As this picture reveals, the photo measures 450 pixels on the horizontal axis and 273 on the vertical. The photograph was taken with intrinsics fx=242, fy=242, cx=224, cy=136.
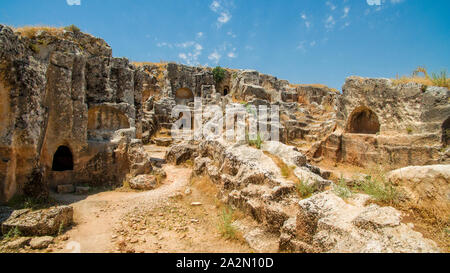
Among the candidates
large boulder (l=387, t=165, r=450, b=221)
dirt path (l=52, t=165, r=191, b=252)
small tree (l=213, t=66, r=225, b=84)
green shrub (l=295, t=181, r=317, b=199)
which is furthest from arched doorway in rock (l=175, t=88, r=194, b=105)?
large boulder (l=387, t=165, r=450, b=221)

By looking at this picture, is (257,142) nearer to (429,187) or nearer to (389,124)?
(429,187)

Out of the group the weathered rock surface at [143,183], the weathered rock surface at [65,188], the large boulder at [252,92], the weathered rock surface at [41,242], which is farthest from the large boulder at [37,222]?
the large boulder at [252,92]

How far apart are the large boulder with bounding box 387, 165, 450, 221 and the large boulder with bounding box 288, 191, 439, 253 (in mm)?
400

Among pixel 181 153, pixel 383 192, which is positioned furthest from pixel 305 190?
pixel 181 153

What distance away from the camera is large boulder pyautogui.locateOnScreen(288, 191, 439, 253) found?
266 cm

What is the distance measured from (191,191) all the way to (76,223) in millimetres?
3397

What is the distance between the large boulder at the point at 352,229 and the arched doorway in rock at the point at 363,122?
939 centimetres

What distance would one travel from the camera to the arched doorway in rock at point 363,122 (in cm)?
1175

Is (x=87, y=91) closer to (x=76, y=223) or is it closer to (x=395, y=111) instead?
(x=76, y=223)

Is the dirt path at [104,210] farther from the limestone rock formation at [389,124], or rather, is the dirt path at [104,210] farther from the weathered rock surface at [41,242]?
the limestone rock formation at [389,124]

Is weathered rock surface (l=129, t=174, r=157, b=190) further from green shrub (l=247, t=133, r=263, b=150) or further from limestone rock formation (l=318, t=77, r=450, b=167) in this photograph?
limestone rock formation (l=318, t=77, r=450, b=167)

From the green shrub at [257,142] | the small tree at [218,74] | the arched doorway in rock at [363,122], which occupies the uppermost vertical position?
the small tree at [218,74]

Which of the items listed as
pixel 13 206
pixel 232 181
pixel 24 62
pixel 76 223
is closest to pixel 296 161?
pixel 232 181

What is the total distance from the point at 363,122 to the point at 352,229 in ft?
35.5
